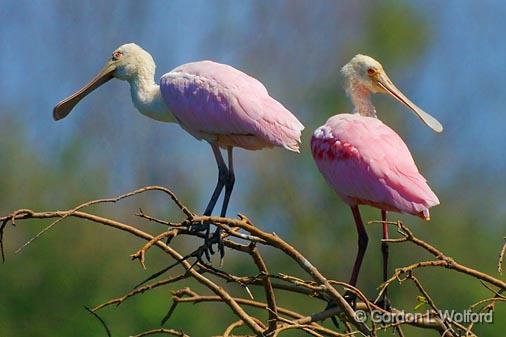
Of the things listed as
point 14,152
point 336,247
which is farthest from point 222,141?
point 336,247

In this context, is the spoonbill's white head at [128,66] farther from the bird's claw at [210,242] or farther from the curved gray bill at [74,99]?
the bird's claw at [210,242]

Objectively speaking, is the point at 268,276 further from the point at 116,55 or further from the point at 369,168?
the point at 116,55

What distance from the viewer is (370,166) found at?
7.70m

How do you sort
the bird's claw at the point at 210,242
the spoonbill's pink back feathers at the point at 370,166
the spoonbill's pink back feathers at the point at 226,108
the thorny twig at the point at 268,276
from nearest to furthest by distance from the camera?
1. the thorny twig at the point at 268,276
2. the bird's claw at the point at 210,242
3. the spoonbill's pink back feathers at the point at 370,166
4. the spoonbill's pink back feathers at the point at 226,108

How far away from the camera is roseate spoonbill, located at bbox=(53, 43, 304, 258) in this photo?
764 cm

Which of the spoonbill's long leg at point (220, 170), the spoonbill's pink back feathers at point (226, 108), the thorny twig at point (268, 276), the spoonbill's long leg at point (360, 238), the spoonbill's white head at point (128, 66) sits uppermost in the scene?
the spoonbill's white head at point (128, 66)

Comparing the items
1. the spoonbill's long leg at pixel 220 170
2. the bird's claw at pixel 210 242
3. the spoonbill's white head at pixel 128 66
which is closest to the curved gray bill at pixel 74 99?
the spoonbill's white head at pixel 128 66

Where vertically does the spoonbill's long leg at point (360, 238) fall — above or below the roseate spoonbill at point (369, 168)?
below

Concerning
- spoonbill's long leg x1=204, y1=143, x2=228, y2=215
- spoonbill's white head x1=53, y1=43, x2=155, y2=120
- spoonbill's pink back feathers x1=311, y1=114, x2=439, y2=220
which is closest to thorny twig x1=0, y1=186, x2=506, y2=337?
spoonbill's pink back feathers x1=311, y1=114, x2=439, y2=220

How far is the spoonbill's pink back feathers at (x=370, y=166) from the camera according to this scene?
24.3 ft

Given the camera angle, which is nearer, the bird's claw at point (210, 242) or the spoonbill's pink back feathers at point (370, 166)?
the bird's claw at point (210, 242)

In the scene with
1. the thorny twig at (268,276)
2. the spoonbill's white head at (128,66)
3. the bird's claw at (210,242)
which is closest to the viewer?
the thorny twig at (268,276)

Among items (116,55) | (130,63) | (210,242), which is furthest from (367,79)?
(210,242)

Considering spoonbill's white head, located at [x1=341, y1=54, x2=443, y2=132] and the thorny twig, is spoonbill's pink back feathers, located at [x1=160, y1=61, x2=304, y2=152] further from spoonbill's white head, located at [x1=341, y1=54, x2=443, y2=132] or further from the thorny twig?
the thorny twig
